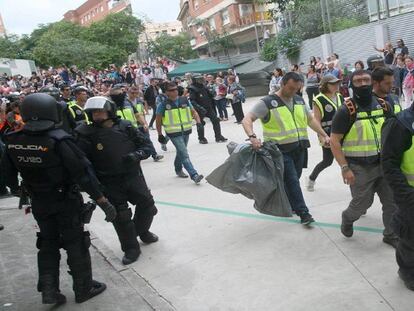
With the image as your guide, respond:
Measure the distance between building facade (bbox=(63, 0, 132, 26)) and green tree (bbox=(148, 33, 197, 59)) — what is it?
108 ft

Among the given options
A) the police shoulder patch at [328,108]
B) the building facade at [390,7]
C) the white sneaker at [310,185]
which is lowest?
the white sneaker at [310,185]

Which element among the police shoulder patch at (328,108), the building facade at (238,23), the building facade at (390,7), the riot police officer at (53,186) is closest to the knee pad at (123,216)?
the riot police officer at (53,186)

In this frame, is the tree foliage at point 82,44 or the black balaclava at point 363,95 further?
the tree foliage at point 82,44

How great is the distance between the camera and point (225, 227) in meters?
5.30

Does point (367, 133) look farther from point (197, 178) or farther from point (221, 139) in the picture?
point (221, 139)

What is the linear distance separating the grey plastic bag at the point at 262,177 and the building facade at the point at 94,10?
80.8m

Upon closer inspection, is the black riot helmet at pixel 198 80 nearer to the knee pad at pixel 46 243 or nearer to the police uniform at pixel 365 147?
the police uniform at pixel 365 147

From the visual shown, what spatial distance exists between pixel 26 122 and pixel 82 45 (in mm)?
35059

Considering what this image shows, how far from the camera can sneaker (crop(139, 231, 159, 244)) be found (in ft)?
16.4

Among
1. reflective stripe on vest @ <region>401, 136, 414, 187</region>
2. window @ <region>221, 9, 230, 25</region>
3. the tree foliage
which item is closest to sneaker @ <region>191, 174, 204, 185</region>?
reflective stripe on vest @ <region>401, 136, 414, 187</region>

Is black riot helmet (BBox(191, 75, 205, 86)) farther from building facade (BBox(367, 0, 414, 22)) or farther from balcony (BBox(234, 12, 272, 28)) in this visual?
balcony (BBox(234, 12, 272, 28))

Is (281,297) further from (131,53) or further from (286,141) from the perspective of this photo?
(131,53)

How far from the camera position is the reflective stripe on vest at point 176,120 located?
752 centimetres

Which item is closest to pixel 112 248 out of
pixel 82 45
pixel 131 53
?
pixel 82 45
